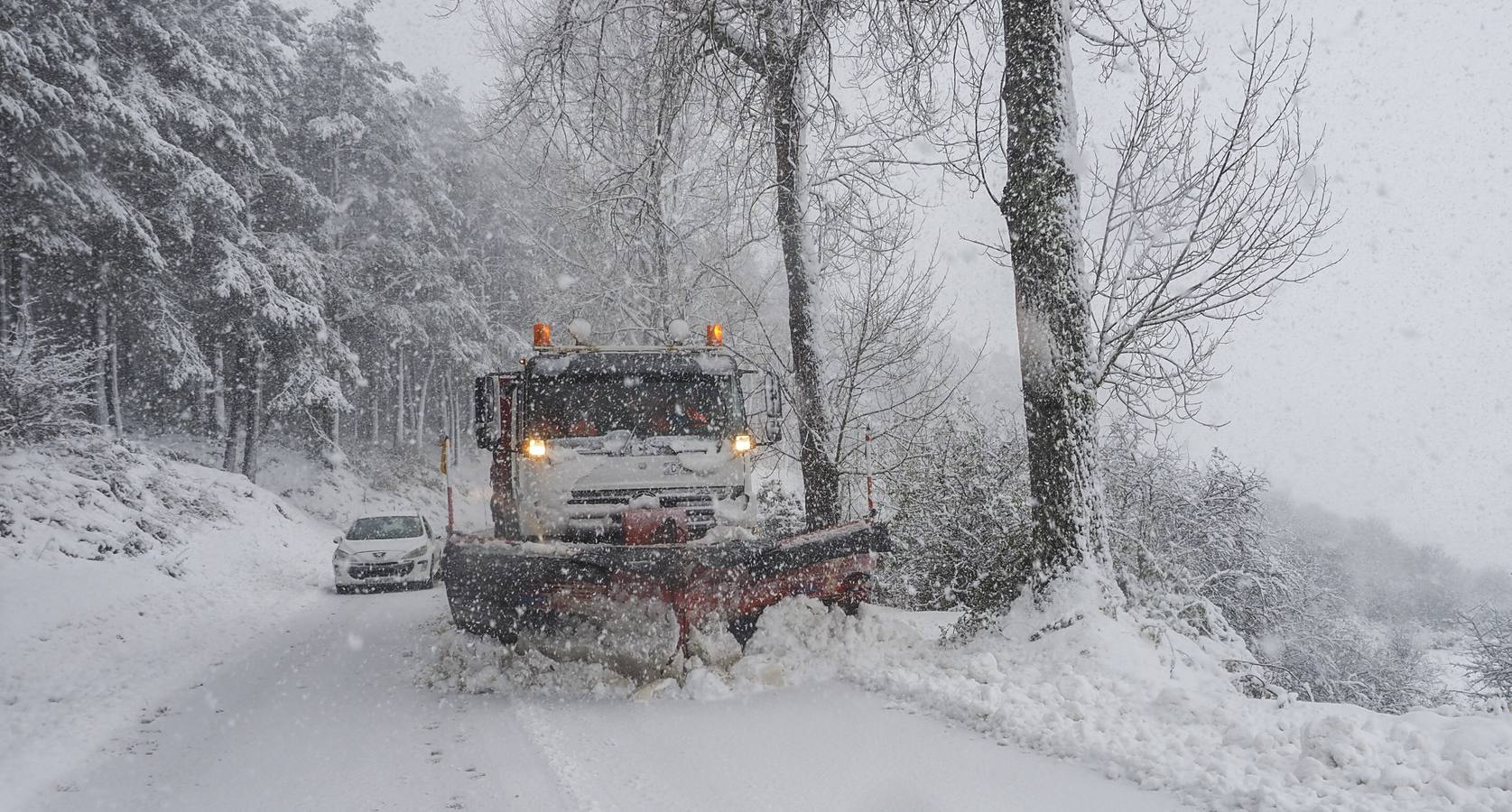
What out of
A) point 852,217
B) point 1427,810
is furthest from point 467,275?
point 1427,810

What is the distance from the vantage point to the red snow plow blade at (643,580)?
577cm

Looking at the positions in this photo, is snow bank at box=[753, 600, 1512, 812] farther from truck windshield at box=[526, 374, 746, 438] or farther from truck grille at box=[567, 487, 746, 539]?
truck windshield at box=[526, 374, 746, 438]

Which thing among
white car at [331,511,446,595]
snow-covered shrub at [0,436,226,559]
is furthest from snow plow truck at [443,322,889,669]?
snow-covered shrub at [0,436,226,559]

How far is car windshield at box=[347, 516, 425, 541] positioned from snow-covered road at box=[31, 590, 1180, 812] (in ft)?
28.5

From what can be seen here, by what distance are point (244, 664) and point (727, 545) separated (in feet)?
17.4

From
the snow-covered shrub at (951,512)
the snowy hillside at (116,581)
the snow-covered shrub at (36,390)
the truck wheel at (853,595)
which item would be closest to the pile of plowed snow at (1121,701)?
the truck wheel at (853,595)

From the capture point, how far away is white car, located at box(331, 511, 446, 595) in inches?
562

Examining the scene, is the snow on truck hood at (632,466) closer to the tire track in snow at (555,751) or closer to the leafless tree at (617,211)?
the tire track in snow at (555,751)

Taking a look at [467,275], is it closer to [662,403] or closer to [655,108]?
[655,108]

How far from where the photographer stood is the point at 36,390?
41.3 feet

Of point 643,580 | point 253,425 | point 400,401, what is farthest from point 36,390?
point 400,401

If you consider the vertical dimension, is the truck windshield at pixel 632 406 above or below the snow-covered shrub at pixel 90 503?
above

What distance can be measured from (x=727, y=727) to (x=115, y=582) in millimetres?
9695

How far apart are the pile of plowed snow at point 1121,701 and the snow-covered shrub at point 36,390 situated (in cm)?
951
